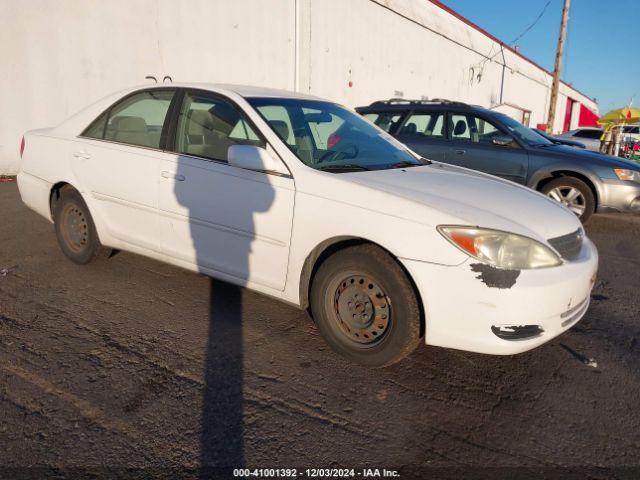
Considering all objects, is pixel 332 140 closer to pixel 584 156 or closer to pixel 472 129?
pixel 472 129

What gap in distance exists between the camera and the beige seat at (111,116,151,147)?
3.69 m

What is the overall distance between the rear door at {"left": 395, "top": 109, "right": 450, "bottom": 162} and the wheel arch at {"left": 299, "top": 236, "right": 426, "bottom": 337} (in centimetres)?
456

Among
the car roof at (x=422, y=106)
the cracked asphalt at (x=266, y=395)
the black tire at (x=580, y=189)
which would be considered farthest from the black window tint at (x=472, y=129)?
the cracked asphalt at (x=266, y=395)

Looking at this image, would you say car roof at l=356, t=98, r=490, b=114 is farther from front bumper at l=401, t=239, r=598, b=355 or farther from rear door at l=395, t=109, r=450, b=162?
front bumper at l=401, t=239, r=598, b=355

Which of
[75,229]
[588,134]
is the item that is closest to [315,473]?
[75,229]

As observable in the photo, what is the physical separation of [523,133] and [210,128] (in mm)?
5128

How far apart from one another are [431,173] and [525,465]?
75.0 inches

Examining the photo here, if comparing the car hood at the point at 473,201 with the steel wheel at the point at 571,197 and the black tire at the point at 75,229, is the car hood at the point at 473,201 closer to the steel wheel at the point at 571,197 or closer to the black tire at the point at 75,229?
the black tire at the point at 75,229

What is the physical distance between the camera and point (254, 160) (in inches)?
113

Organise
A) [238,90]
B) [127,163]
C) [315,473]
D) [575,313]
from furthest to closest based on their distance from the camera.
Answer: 1. [127,163]
2. [238,90]
3. [575,313]
4. [315,473]

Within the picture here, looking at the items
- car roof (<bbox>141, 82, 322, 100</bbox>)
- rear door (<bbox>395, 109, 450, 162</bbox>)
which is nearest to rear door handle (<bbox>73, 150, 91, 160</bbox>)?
car roof (<bbox>141, 82, 322, 100</bbox>)

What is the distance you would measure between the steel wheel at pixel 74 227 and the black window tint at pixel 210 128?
1.32m

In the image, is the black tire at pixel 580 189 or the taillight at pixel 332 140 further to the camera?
the black tire at pixel 580 189

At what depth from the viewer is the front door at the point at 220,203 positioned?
115 inches
